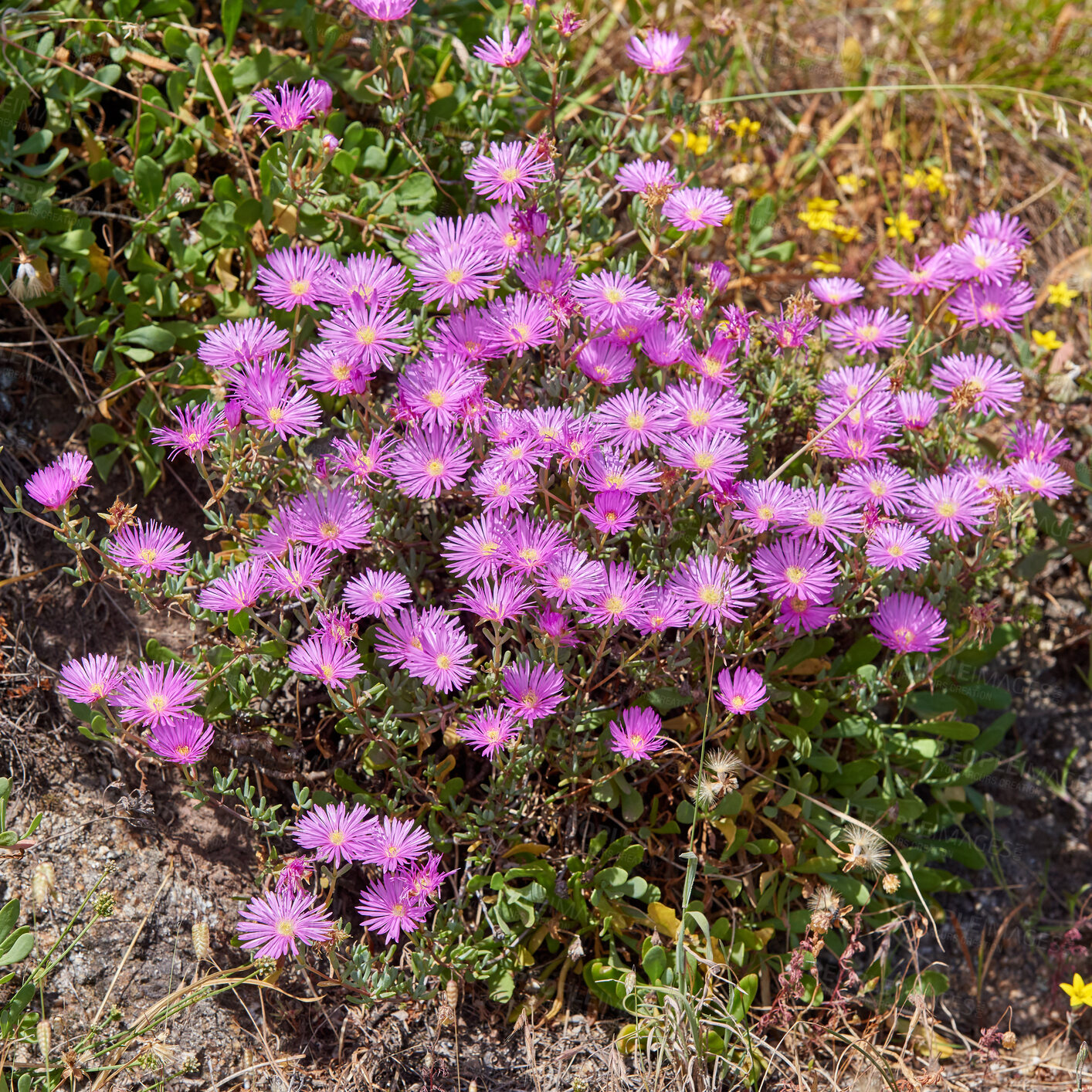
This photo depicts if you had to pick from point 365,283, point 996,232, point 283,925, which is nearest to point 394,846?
point 283,925

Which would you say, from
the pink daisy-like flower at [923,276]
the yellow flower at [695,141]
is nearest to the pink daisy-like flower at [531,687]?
the pink daisy-like flower at [923,276]

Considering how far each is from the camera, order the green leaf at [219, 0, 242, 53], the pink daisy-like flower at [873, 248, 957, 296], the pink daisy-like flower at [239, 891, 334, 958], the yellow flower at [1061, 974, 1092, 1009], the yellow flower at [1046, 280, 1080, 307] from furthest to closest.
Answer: the yellow flower at [1046, 280, 1080, 307], the green leaf at [219, 0, 242, 53], the pink daisy-like flower at [873, 248, 957, 296], the yellow flower at [1061, 974, 1092, 1009], the pink daisy-like flower at [239, 891, 334, 958]

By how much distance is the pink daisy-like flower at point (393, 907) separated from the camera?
214 cm

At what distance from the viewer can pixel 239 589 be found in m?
2.24

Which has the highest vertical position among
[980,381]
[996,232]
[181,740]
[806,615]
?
[996,232]

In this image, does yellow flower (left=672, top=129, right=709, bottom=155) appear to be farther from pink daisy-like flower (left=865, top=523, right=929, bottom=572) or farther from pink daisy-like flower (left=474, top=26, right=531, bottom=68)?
pink daisy-like flower (left=865, top=523, right=929, bottom=572)

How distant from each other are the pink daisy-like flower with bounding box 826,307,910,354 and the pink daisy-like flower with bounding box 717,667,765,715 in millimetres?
963

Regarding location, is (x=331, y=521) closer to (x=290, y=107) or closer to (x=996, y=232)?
(x=290, y=107)

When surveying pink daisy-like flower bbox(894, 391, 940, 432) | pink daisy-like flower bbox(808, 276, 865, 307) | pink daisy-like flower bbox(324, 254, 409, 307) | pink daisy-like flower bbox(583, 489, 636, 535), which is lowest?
pink daisy-like flower bbox(583, 489, 636, 535)

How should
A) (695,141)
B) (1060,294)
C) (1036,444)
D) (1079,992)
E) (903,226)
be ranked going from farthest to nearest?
(695,141), (903,226), (1060,294), (1036,444), (1079,992)

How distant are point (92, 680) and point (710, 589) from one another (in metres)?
1.32

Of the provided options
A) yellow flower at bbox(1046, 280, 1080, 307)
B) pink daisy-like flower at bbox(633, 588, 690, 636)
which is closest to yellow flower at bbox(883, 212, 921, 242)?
yellow flower at bbox(1046, 280, 1080, 307)

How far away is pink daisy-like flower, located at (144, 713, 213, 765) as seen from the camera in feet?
7.17

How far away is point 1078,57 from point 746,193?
1.62 meters
